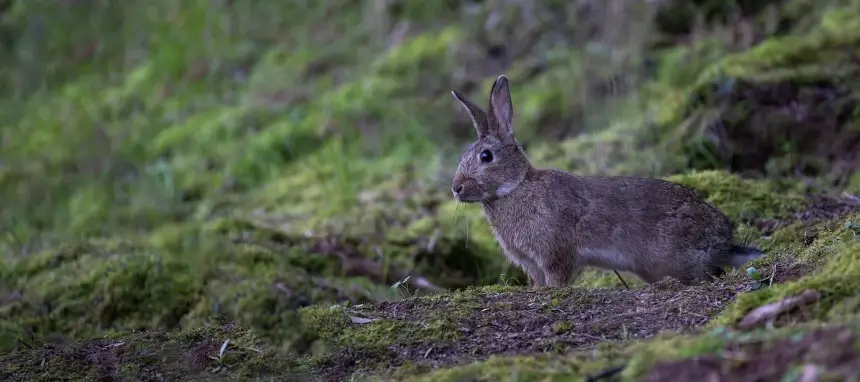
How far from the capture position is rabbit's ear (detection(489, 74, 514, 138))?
21.2 ft

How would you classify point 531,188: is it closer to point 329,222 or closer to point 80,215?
point 329,222

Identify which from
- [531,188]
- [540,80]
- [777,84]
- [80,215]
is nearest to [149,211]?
[80,215]

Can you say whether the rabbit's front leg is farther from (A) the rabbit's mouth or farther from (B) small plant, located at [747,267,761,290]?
(B) small plant, located at [747,267,761,290]

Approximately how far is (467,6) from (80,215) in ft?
18.3

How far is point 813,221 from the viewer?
6.24m

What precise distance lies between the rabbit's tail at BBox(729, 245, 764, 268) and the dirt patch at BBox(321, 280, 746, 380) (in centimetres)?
84

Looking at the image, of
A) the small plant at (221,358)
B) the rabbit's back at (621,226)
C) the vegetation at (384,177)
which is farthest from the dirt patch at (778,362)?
the rabbit's back at (621,226)

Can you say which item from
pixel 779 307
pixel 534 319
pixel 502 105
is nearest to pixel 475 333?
pixel 534 319

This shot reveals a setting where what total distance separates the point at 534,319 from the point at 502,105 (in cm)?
235

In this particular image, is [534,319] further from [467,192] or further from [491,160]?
[491,160]

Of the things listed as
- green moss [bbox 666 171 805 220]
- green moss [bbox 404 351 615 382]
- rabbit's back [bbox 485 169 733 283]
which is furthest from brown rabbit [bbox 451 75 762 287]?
green moss [bbox 404 351 615 382]

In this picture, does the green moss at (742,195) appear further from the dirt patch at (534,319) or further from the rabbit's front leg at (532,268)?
the dirt patch at (534,319)

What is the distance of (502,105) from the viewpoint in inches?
258

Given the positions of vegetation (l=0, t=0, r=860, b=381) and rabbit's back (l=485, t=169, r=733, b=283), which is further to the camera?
rabbit's back (l=485, t=169, r=733, b=283)
